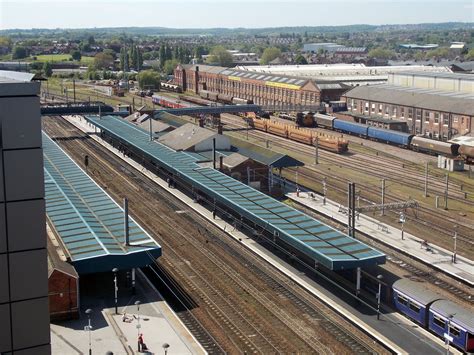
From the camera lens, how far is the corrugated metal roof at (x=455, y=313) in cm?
3155

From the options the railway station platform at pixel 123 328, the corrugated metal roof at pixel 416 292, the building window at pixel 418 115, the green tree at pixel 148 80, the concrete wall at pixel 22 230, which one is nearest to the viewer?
the concrete wall at pixel 22 230

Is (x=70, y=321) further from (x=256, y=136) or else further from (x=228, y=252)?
(x=256, y=136)

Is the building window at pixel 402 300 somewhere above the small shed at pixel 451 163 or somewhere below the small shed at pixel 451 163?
below

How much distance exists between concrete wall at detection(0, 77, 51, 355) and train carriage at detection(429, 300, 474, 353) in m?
21.3

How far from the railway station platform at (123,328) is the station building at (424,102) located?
216ft

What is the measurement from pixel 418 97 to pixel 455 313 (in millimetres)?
76527

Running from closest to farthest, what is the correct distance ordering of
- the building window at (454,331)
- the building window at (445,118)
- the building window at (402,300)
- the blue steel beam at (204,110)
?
the building window at (454,331) < the building window at (402,300) < the building window at (445,118) < the blue steel beam at (204,110)

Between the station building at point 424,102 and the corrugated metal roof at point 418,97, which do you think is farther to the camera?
the corrugated metal roof at point 418,97

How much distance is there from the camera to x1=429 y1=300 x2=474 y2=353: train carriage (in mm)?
31344

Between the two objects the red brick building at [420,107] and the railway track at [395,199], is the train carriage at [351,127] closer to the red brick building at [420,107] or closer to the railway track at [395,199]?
the red brick building at [420,107]

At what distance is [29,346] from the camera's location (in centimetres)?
1670

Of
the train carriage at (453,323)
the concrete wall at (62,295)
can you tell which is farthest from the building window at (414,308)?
the concrete wall at (62,295)

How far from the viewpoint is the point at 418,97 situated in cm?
10462

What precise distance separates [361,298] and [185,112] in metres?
75.7
